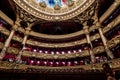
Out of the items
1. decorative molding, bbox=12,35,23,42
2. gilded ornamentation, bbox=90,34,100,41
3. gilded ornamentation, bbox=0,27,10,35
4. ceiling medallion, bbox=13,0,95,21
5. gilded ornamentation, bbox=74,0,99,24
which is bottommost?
gilded ornamentation, bbox=90,34,100,41

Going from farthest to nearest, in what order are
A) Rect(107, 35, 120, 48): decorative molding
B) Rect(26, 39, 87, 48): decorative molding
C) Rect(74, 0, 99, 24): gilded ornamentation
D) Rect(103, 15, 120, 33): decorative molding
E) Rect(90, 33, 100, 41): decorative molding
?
Rect(26, 39, 87, 48): decorative molding < Rect(74, 0, 99, 24): gilded ornamentation < Rect(90, 33, 100, 41): decorative molding < Rect(103, 15, 120, 33): decorative molding < Rect(107, 35, 120, 48): decorative molding

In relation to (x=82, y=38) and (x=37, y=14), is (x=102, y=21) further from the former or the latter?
(x=37, y=14)

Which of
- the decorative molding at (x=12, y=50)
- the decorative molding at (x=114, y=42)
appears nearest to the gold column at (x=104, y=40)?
the decorative molding at (x=114, y=42)

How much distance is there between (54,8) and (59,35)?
6.40 m

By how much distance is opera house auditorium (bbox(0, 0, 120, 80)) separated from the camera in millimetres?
22484

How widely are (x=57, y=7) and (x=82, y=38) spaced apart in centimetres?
934

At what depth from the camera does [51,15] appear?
30625 millimetres

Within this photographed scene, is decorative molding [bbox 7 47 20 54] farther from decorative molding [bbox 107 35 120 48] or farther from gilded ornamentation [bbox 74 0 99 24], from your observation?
decorative molding [bbox 107 35 120 48]

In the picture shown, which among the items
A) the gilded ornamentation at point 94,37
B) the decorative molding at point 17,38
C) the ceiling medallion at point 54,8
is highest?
the ceiling medallion at point 54,8

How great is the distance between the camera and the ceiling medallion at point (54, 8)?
92.6 feet

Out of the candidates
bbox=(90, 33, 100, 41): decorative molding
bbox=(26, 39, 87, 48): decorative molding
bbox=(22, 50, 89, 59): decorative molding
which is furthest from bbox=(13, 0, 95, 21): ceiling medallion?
bbox=(22, 50, 89, 59): decorative molding

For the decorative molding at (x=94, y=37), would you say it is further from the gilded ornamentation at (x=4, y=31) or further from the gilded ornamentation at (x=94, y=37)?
the gilded ornamentation at (x=4, y=31)

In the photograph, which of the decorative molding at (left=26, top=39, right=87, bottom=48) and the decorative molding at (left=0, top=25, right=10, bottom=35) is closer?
the decorative molding at (left=0, top=25, right=10, bottom=35)

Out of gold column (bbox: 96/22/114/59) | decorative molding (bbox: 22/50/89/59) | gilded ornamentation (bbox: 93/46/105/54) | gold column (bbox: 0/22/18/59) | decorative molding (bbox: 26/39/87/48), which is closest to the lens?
gold column (bbox: 96/22/114/59)
